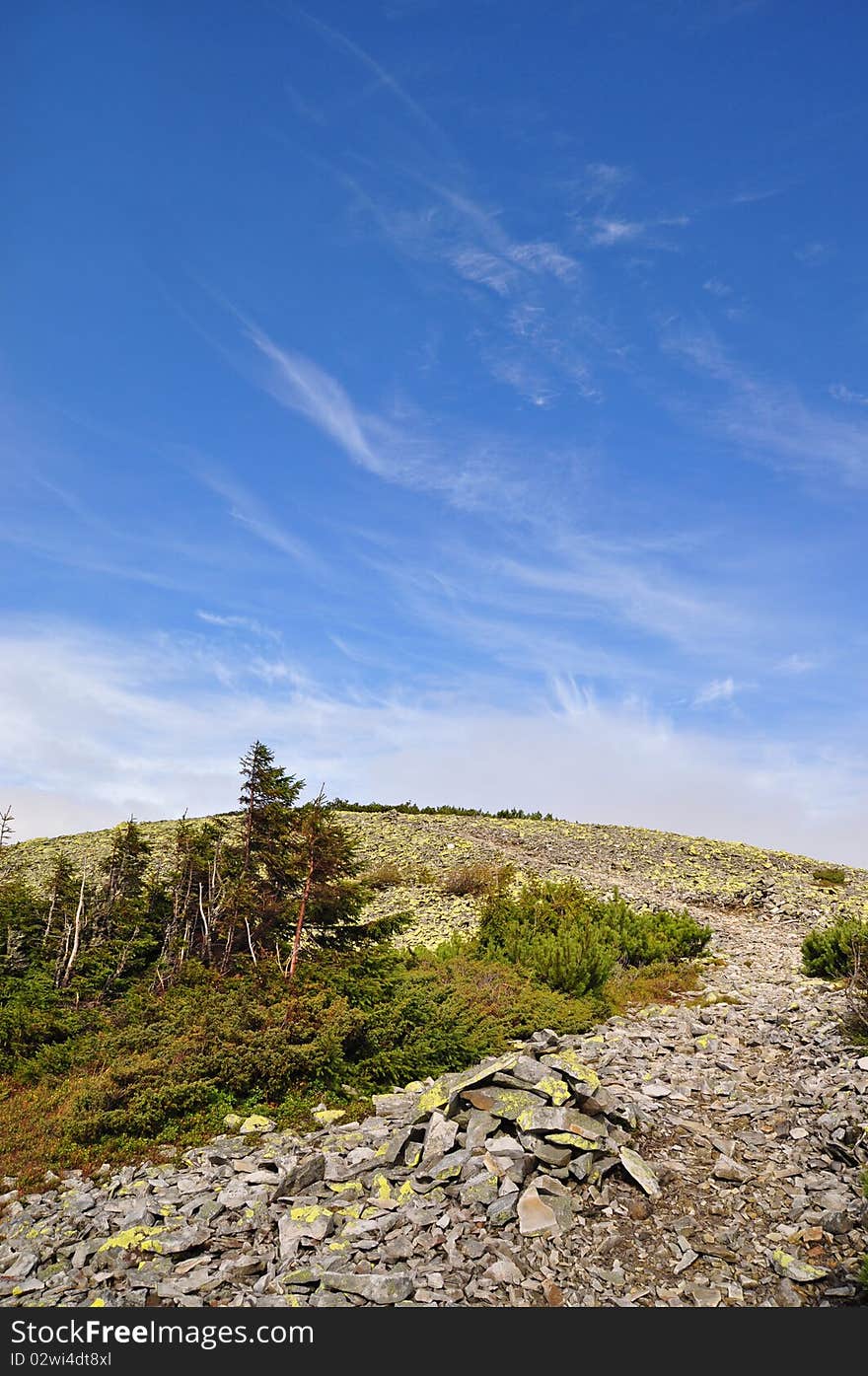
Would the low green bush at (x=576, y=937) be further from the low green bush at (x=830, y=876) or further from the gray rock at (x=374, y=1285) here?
the low green bush at (x=830, y=876)

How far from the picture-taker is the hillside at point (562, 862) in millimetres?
27438

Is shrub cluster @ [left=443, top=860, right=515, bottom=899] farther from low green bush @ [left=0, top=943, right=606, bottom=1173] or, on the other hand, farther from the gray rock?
the gray rock

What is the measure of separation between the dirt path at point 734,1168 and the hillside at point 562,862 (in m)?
11.6

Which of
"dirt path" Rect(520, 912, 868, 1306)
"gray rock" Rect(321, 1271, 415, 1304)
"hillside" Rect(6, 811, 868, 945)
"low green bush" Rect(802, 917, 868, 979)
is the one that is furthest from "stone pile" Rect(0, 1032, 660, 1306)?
"hillside" Rect(6, 811, 868, 945)

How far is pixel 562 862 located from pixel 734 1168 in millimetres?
24600

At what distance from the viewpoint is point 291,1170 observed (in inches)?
322

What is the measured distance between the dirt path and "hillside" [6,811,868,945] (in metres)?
11.6

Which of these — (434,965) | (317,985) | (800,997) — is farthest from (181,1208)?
(800,997)

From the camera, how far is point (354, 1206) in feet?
24.6

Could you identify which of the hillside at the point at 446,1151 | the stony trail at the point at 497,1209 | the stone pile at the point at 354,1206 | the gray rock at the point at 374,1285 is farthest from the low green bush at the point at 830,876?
the gray rock at the point at 374,1285

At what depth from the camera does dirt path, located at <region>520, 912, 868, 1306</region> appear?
6.57m

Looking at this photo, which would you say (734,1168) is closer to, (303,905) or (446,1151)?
(446,1151)

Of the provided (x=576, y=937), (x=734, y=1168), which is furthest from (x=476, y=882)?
(x=734, y=1168)

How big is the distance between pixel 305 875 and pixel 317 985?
6.77 feet
